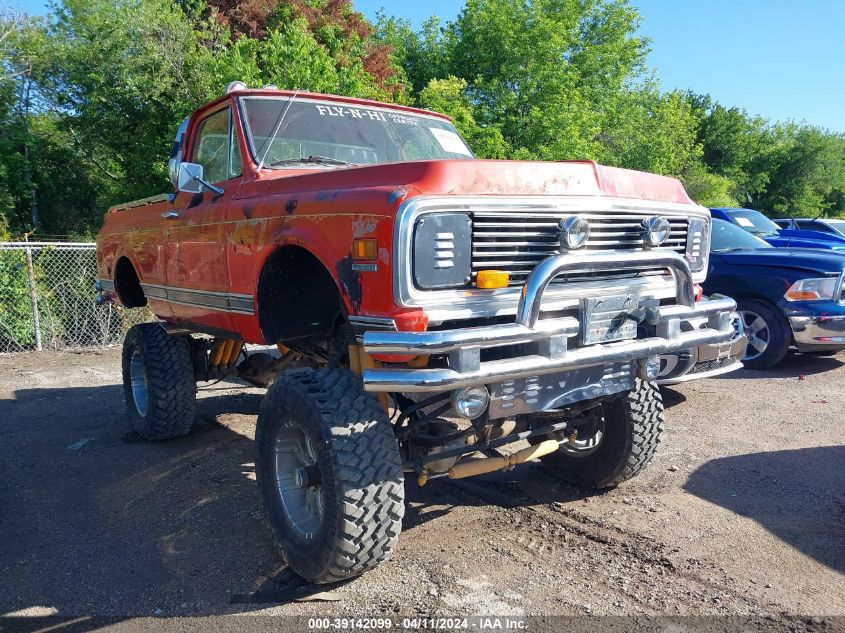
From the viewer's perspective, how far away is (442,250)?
8.96ft

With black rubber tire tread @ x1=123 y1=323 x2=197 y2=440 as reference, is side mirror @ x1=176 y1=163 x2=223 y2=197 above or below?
above

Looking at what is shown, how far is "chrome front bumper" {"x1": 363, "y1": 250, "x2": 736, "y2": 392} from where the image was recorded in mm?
2574

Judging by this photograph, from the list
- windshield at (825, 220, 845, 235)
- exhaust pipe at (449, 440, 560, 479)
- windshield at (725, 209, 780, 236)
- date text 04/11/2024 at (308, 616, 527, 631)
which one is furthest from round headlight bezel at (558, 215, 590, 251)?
windshield at (825, 220, 845, 235)

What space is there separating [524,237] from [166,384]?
3.45 m

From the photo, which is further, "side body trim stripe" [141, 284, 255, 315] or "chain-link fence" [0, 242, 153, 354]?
"chain-link fence" [0, 242, 153, 354]

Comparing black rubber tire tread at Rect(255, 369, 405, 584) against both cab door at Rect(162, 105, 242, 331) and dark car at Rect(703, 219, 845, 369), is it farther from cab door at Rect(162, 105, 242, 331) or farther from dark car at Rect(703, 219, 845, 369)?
dark car at Rect(703, 219, 845, 369)

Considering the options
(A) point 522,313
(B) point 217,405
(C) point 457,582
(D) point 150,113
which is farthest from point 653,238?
(D) point 150,113

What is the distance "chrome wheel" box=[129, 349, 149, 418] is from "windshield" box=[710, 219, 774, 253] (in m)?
6.54

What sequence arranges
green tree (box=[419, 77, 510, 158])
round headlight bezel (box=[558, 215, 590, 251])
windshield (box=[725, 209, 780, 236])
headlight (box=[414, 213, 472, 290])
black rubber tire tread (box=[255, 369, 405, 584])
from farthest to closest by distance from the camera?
green tree (box=[419, 77, 510, 158]) → windshield (box=[725, 209, 780, 236]) → round headlight bezel (box=[558, 215, 590, 251]) → black rubber tire tread (box=[255, 369, 405, 584]) → headlight (box=[414, 213, 472, 290])

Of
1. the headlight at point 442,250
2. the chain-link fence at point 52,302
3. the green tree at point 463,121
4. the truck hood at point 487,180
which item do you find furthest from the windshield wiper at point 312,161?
the green tree at point 463,121

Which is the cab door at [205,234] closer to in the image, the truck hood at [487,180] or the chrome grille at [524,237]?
the truck hood at [487,180]

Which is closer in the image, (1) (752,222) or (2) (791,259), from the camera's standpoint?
(2) (791,259)

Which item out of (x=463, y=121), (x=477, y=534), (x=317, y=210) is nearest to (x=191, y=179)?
(x=317, y=210)

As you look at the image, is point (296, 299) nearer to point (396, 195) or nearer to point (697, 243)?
point (396, 195)
